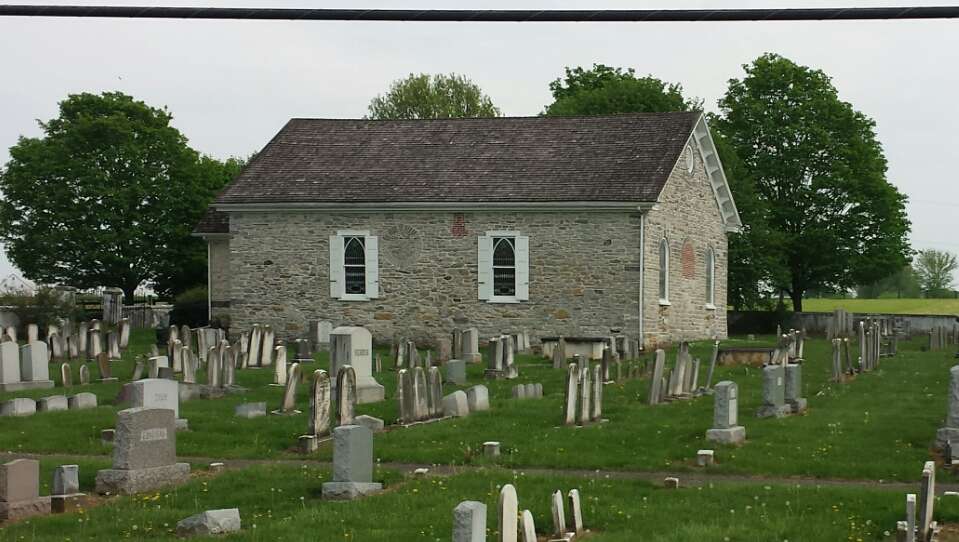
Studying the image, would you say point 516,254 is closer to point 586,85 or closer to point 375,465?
point 375,465

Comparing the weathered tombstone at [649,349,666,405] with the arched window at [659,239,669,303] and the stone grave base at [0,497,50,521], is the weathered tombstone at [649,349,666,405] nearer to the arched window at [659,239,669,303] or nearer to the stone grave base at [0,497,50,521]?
the stone grave base at [0,497,50,521]

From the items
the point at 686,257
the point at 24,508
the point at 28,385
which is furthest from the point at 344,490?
the point at 686,257

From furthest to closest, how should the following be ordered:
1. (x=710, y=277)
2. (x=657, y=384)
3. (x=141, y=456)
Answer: (x=710, y=277) → (x=657, y=384) → (x=141, y=456)

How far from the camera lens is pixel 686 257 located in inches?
1458

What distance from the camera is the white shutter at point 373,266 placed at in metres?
35.6

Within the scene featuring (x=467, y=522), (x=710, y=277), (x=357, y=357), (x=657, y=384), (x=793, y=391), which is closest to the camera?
(x=467, y=522)

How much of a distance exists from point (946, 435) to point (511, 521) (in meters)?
7.77

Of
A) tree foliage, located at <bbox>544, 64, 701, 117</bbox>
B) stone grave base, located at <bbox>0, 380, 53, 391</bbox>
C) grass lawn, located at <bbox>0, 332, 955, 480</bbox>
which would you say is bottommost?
grass lawn, located at <bbox>0, 332, 955, 480</bbox>

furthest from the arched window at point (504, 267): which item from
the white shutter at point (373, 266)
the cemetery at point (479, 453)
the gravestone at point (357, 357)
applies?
the gravestone at point (357, 357)

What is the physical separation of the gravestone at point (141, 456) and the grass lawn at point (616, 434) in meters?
1.92

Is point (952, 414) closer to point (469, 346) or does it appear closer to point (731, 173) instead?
point (469, 346)

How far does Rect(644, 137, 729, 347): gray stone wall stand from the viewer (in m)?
34.3

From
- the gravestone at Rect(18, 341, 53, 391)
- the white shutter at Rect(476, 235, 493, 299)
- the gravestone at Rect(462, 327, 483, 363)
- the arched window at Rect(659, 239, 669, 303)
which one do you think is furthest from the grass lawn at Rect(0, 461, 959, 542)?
the arched window at Rect(659, 239, 669, 303)

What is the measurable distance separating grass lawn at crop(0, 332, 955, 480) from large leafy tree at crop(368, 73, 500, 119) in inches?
2043
